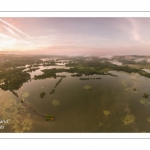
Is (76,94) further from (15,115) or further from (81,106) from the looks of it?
(15,115)

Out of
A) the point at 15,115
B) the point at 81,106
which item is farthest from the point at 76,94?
the point at 15,115

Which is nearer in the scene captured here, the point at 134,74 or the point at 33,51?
the point at 33,51

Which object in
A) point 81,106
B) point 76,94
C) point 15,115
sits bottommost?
point 15,115

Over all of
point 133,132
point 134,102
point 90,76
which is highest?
point 90,76

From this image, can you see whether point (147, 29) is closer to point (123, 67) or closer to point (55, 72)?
point (123, 67)

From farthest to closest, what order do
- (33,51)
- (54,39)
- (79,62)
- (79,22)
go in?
(79,62)
(33,51)
(54,39)
(79,22)

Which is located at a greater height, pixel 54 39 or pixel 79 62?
pixel 54 39

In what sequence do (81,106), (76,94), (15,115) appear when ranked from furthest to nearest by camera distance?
(76,94) < (81,106) < (15,115)

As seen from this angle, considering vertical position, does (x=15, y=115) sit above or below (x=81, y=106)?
below

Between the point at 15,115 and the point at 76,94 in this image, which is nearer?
the point at 15,115
